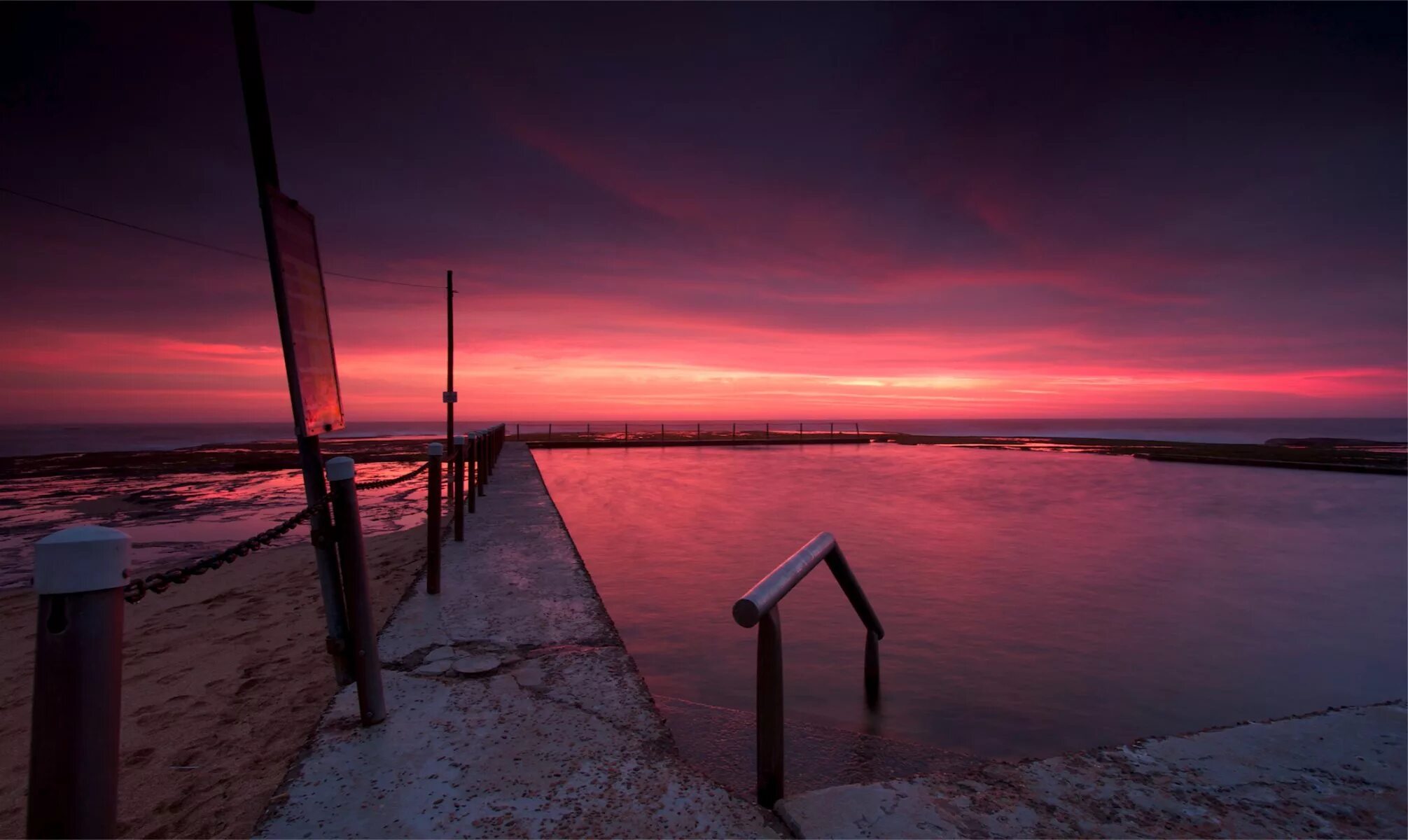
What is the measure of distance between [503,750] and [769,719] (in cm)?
113

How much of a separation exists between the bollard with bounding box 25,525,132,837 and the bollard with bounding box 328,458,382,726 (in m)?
1.44

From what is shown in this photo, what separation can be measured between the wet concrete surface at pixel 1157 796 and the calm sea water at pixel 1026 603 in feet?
3.33

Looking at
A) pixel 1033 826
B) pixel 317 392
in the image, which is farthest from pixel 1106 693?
pixel 317 392

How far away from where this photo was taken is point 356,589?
9.27ft

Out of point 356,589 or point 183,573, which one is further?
point 356,589

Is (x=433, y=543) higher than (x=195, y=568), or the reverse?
(x=195, y=568)

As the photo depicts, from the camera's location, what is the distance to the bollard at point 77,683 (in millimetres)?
1254

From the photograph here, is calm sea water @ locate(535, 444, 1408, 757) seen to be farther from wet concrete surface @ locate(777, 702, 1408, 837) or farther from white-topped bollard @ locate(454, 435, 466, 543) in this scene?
white-topped bollard @ locate(454, 435, 466, 543)

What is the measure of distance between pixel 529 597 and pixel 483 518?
160 inches

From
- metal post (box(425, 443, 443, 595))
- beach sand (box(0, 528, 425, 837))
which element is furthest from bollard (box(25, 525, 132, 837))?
metal post (box(425, 443, 443, 595))

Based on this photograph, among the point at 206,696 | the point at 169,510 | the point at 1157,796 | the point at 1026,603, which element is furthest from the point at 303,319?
the point at 169,510

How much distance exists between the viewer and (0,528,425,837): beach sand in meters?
2.78

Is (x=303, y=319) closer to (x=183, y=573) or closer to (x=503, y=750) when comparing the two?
(x=183, y=573)

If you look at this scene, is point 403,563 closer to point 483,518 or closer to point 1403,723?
point 483,518
